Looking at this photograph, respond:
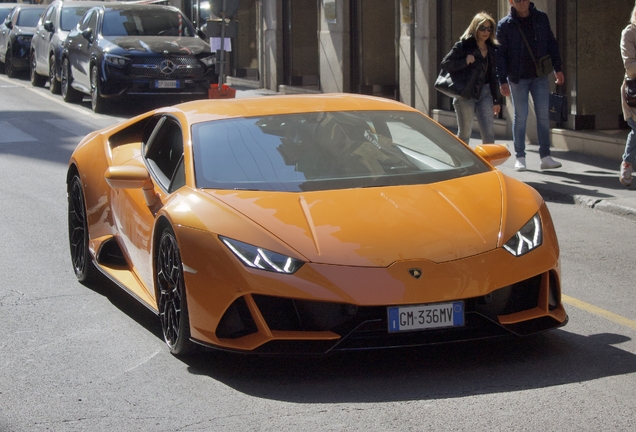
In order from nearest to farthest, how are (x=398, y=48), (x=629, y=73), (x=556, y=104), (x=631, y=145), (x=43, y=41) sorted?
(x=629, y=73) → (x=631, y=145) → (x=556, y=104) → (x=398, y=48) → (x=43, y=41)

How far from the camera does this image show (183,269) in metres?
5.31

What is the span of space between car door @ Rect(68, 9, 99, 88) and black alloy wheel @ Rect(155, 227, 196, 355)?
49.2ft

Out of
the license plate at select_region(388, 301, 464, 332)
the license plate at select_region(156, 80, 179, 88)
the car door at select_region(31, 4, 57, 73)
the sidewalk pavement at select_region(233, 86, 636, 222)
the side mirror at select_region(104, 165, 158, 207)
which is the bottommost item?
the sidewalk pavement at select_region(233, 86, 636, 222)

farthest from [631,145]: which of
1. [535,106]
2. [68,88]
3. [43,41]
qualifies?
[43,41]

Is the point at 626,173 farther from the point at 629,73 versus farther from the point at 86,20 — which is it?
the point at 86,20

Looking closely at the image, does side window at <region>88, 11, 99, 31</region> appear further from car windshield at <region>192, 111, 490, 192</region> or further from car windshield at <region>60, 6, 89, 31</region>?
car windshield at <region>192, 111, 490, 192</region>

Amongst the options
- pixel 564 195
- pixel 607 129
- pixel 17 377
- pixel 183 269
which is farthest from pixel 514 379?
pixel 607 129

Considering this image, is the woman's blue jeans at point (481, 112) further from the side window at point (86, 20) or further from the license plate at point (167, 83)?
the side window at point (86, 20)

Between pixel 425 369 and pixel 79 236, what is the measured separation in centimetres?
323

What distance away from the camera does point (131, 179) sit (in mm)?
6156

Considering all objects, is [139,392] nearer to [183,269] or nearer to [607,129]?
[183,269]

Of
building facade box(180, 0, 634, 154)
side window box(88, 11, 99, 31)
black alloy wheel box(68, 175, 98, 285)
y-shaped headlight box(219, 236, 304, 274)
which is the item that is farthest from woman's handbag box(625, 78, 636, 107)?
side window box(88, 11, 99, 31)

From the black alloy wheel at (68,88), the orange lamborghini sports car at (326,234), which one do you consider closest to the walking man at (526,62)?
the orange lamborghini sports car at (326,234)

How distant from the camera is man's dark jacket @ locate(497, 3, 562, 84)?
1209 centimetres
